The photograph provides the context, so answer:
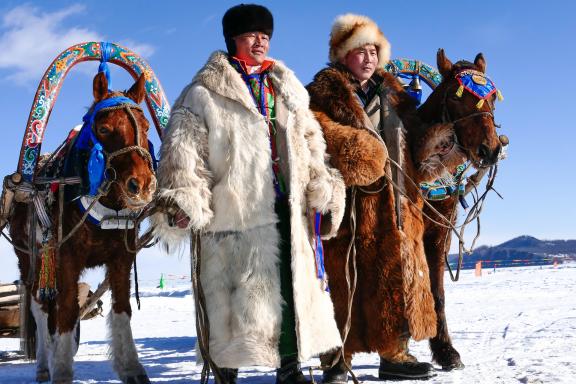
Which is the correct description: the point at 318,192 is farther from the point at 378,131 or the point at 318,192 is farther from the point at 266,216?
the point at 378,131

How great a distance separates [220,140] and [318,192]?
60 cm

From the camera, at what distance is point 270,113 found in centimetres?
375

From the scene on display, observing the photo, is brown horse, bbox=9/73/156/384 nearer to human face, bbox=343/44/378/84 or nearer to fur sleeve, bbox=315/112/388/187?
fur sleeve, bbox=315/112/388/187

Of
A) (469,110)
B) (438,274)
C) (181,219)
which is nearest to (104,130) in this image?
(181,219)

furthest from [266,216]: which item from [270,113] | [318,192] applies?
[270,113]

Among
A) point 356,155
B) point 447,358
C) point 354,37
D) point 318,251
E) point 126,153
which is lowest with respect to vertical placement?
point 447,358

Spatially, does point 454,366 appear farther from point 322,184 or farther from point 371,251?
point 322,184

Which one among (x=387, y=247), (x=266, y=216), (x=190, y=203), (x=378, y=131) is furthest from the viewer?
(x=378, y=131)

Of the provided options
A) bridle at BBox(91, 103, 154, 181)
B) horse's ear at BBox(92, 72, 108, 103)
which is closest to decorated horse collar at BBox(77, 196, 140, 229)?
bridle at BBox(91, 103, 154, 181)

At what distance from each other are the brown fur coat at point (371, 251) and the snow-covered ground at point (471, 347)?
481 millimetres

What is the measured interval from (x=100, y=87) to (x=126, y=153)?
0.82m

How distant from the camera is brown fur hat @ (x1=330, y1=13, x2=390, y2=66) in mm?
4434

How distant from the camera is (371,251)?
4.19 m

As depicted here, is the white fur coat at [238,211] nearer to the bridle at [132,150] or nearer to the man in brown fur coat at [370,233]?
the man in brown fur coat at [370,233]
